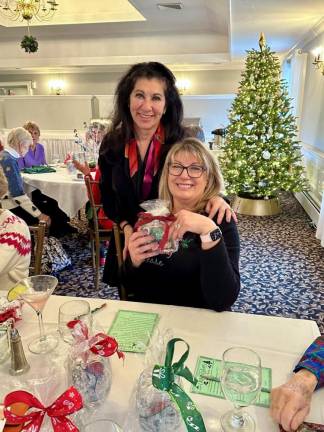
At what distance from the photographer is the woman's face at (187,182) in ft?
4.92

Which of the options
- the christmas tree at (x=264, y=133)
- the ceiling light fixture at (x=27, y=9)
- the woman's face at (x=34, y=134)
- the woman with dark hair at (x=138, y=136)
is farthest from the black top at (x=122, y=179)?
the ceiling light fixture at (x=27, y=9)

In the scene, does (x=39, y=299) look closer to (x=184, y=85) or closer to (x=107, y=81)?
(x=184, y=85)

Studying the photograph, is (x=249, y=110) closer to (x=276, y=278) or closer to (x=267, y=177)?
(x=267, y=177)

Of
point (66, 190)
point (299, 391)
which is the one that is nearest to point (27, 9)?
point (66, 190)

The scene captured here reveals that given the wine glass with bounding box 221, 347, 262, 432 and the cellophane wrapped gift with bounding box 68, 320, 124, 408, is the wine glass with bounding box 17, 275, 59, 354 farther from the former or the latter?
the wine glass with bounding box 221, 347, 262, 432

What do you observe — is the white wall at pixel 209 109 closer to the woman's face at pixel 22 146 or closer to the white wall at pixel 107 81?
the white wall at pixel 107 81

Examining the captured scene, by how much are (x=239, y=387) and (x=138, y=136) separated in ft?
4.85

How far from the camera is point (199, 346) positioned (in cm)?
112

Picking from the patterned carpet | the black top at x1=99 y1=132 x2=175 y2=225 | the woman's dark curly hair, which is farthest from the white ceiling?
the black top at x1=99 y1=132 x2=175 y2=225

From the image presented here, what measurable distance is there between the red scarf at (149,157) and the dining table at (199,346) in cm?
76

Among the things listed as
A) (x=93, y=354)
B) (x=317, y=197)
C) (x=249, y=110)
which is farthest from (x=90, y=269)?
(x=317, y=197)

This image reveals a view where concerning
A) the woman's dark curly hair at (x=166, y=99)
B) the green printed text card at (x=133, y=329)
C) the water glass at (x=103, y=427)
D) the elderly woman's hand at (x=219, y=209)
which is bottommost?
the green printed text card at (x=133, y=329)

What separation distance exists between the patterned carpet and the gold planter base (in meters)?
0.28

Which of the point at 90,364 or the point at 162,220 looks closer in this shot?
the point at 90,364
